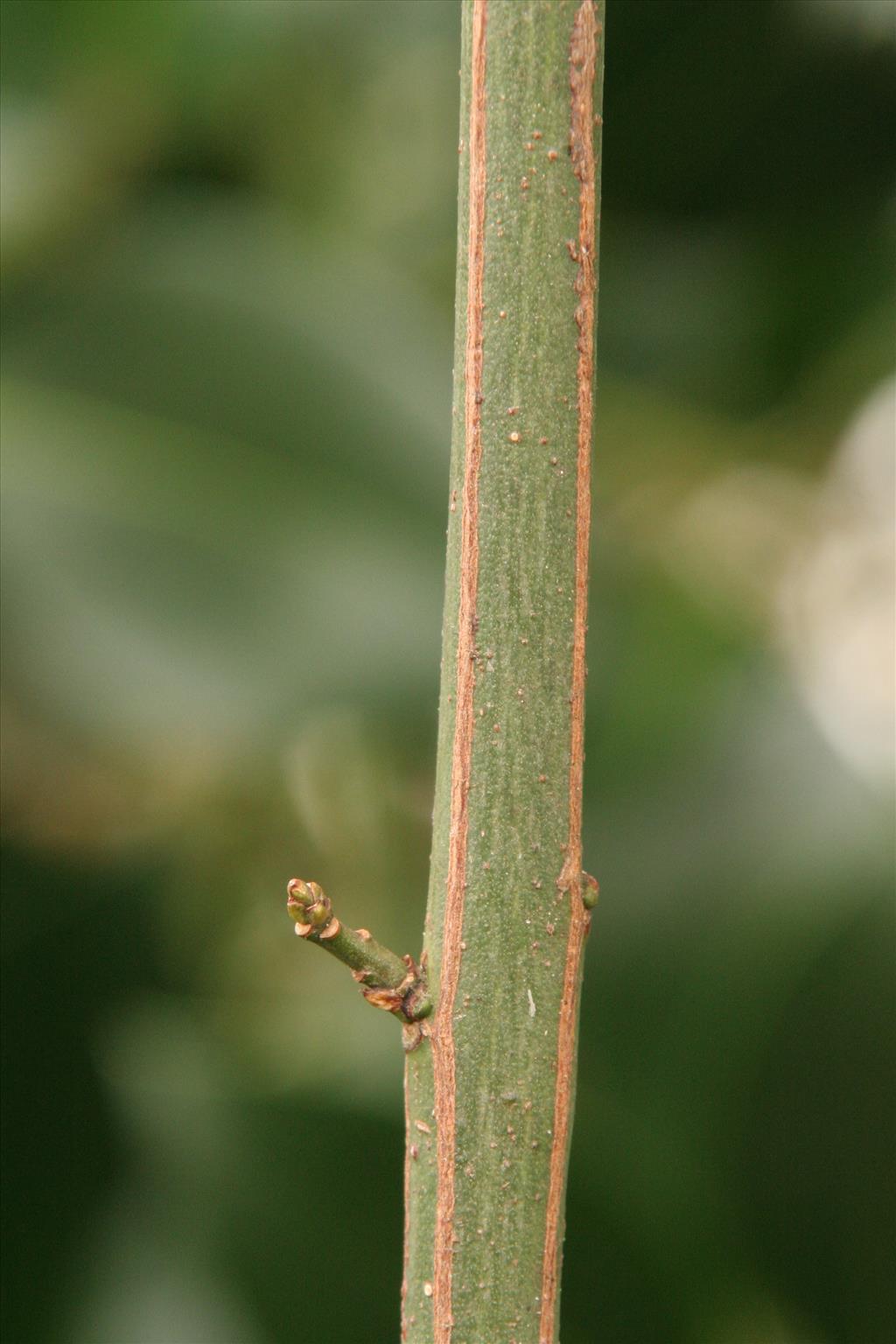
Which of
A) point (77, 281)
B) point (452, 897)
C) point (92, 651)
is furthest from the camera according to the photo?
point (77, 281)

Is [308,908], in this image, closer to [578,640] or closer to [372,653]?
[578,640]

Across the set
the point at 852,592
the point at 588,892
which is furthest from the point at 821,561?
the point at 588,892

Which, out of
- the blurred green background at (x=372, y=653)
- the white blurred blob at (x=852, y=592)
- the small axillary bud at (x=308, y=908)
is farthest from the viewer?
the white blurred blob at (x=852, y=592)

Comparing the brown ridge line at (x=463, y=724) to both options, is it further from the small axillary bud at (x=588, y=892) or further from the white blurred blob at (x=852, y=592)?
the white blurred blob at (x=852, y=592)

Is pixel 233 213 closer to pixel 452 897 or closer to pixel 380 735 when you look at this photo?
pixel 380 735

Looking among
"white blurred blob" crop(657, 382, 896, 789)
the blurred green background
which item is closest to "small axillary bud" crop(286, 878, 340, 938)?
the blurred green background

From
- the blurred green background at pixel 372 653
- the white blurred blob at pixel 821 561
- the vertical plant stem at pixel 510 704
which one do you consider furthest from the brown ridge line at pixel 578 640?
the white blurred blob at pixel 821 561

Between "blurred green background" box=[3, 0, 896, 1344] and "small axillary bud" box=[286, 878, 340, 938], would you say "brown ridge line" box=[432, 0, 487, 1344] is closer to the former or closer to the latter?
"small axillary bud" box=[286, 878, 340, 938]

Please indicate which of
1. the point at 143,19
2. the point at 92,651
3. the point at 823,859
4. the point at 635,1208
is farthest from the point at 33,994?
the point at 143,19
